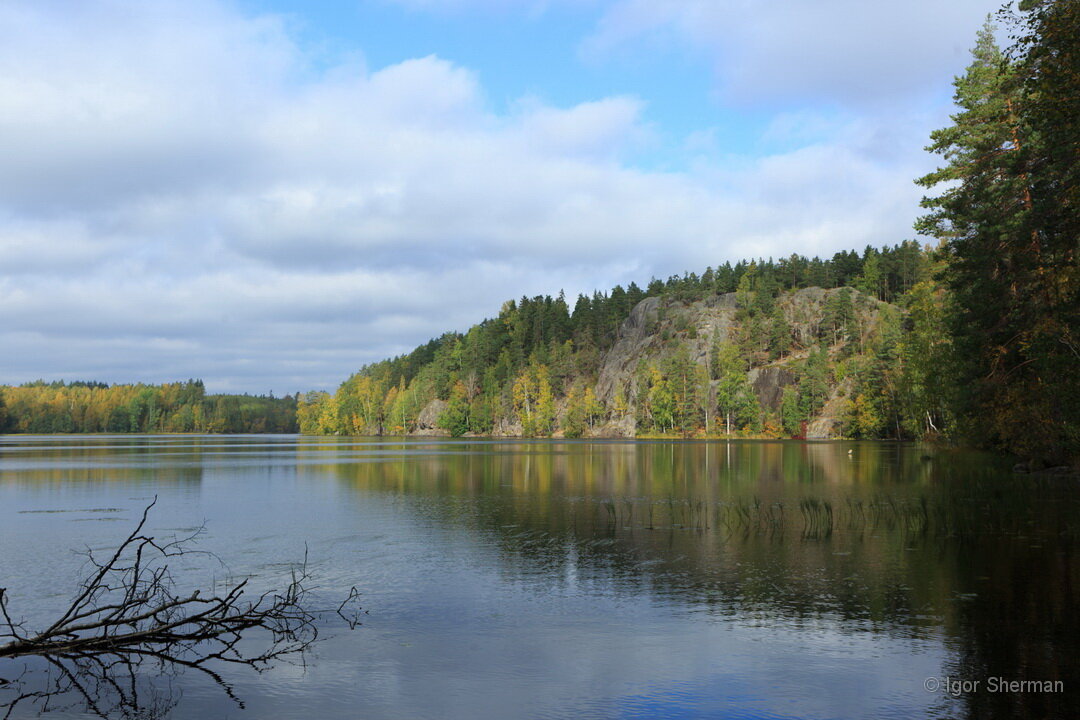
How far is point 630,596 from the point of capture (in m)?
19.6

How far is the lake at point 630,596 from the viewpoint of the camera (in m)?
12.8

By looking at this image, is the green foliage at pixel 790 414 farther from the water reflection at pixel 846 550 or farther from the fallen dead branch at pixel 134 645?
the fallen dead branch at pixel 134 645

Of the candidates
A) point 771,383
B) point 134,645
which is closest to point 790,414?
point 771,383

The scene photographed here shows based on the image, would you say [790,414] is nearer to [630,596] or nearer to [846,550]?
[846,550]

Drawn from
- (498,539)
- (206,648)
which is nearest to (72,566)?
(206,648)

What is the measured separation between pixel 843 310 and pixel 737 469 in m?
126

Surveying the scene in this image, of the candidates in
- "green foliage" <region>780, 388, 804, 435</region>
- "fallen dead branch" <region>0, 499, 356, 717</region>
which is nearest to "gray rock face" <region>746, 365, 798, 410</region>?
"green foliage" <region>780, 388, 804, 435</region>

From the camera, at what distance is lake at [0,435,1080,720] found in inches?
502

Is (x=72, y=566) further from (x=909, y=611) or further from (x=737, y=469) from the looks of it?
(x=737, y=469)

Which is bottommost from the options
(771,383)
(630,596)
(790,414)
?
(630,596)

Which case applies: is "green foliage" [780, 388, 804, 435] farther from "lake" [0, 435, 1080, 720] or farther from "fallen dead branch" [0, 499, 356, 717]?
"fallen dead branch" [0, 499, 356, 717]

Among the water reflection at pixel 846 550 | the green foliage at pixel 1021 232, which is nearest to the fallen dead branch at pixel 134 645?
the water reflection at pixel 846 550

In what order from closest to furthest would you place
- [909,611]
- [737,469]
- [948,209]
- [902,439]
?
1. [909,611]
2. [948,209]
3. [737,469]
4. [902,439]

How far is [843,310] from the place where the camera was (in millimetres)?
177000
